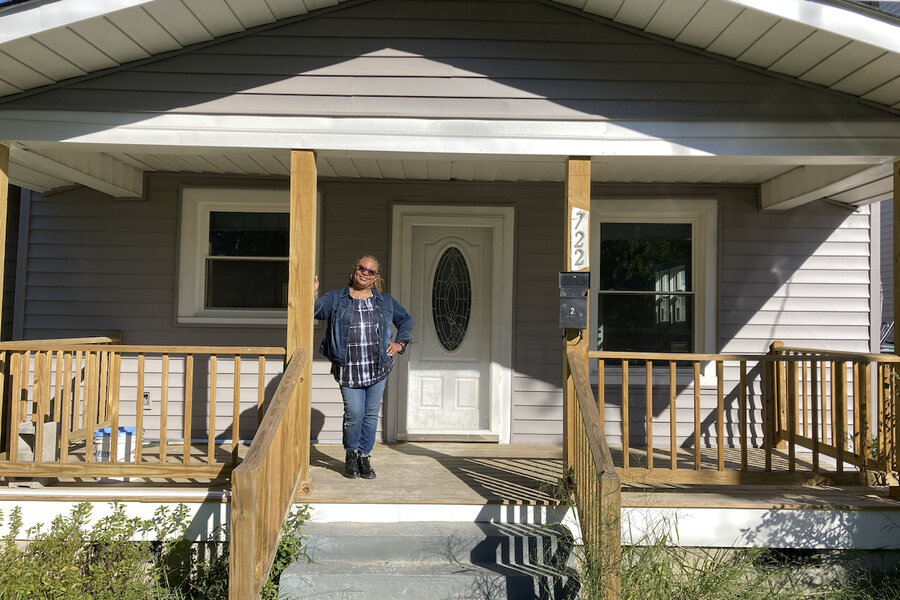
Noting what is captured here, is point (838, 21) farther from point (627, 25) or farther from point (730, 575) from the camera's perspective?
point (730, 575)

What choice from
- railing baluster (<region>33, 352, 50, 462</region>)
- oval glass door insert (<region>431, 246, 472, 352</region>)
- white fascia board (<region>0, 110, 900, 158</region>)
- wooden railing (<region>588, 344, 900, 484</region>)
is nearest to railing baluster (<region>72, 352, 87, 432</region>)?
railing baluster (<region>33, 352, 50, 462</region>)

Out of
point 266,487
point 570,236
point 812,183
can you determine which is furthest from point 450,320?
point 266,487

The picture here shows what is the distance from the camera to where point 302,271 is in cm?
462

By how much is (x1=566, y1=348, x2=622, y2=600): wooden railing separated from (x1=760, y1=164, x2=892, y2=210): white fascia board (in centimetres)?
261

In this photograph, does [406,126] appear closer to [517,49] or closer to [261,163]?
[517,49]

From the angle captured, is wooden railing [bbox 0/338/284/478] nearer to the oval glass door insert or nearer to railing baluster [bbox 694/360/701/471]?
the oval glass door insert

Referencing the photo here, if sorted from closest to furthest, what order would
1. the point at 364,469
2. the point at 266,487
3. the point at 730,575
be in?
the point at 266,487 < the point at 730,575 < the point at 364,469

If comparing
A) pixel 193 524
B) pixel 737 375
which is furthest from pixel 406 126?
pixel 737 375

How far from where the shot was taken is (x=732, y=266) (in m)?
6.52

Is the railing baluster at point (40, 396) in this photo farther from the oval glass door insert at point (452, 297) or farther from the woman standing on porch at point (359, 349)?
the oval glass door insert at point (452, 297)

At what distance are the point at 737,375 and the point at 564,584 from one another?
138 inches

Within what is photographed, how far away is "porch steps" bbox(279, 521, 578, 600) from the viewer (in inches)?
150

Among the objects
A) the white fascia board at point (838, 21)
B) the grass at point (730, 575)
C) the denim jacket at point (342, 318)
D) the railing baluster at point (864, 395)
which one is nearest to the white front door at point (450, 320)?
the denim jacket at point (342, 318)

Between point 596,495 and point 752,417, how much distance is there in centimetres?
354
